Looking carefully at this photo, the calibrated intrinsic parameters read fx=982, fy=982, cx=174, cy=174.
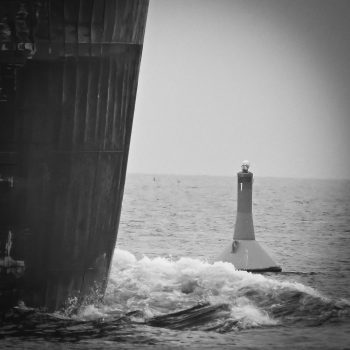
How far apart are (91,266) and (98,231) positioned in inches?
20.1

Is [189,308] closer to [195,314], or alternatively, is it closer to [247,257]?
[195,314]

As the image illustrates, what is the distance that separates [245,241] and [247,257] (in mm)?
335

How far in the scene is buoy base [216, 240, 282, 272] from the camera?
17.1m

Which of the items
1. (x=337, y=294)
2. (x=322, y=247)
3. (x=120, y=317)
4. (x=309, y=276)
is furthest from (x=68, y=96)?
(x=322, y=247)

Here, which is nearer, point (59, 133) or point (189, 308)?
point (59, 133)

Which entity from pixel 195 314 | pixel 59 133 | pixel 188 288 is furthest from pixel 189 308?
pixel 59 133

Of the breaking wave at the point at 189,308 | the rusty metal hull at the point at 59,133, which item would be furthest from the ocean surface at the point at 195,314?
the rusty metal hull at the point at 59,133

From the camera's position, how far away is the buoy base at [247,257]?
1711 cm

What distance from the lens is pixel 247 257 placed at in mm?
17172

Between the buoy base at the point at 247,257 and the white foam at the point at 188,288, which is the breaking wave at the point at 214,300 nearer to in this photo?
the white foam at the point at 188,288

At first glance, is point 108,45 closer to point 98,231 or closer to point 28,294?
point 98,231

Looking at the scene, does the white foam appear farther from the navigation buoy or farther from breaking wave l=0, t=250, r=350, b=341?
the navigation buoy

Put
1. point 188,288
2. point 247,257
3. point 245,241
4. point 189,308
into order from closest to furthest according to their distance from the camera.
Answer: point 189,308 < point 188,288 < point 247,257 < point 245,241

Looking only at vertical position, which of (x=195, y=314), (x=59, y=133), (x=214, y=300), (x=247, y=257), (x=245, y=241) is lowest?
(x=195, y=314)
